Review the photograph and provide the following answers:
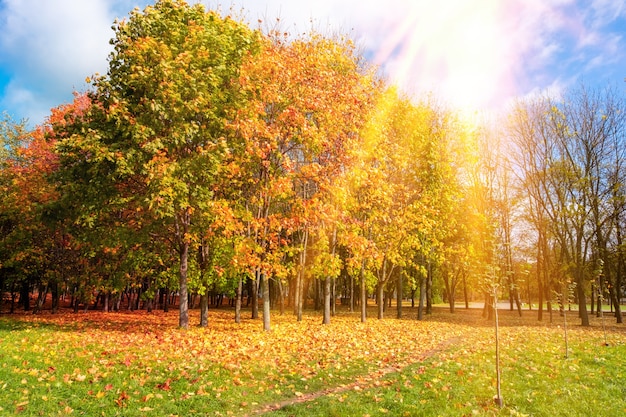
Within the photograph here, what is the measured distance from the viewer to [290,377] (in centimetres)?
1067

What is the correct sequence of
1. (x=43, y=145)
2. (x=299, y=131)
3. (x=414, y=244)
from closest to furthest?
(x=299, y=131) < (x=43, y=145) < (x=414, y=244)

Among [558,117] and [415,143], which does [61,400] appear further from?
[558,117]

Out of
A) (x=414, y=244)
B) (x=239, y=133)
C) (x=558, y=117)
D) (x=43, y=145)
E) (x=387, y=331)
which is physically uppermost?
(x=558, y=117)

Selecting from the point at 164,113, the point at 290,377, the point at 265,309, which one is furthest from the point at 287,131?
the point at 290,377

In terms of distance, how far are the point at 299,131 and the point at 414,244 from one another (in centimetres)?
1370

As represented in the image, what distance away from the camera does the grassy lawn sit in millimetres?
8062

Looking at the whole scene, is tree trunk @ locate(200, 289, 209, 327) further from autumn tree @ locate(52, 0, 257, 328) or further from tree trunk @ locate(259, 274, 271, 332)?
tree trunk @ locate(259, 274, 271, 332)

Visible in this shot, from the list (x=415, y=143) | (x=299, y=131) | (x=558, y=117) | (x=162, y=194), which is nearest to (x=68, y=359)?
(x=162, y=194)

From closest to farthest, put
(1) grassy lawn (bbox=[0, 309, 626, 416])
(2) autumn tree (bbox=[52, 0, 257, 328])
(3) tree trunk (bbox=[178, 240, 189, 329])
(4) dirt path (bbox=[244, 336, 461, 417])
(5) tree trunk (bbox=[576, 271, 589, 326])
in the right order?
(1) grassy lawn (bbox=[0, 309, 626, 416]) → (4) dirt path (bbox=[244, 336, 461, 417]) → (2) autumn tree (bbox=[52, 0, 257, 328]) → (3) tree trunk (bbox=[178, 240, 189, 329]) → (5) tree trunk (bbox=[576, 271, 589, 326])

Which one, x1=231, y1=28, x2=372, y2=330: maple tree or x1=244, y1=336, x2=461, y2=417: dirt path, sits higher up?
x1=231, y1=28, x2=372, y2=330: maple tree

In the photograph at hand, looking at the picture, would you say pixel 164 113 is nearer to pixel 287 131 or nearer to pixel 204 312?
pixel 287 131

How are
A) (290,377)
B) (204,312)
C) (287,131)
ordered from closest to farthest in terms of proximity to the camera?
(290,377) → (287,131) → (204,312)

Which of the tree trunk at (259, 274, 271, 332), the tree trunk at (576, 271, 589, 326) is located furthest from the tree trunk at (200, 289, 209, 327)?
the tree trunk at (576, 271, 589, 326)

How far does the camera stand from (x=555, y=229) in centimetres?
3253
